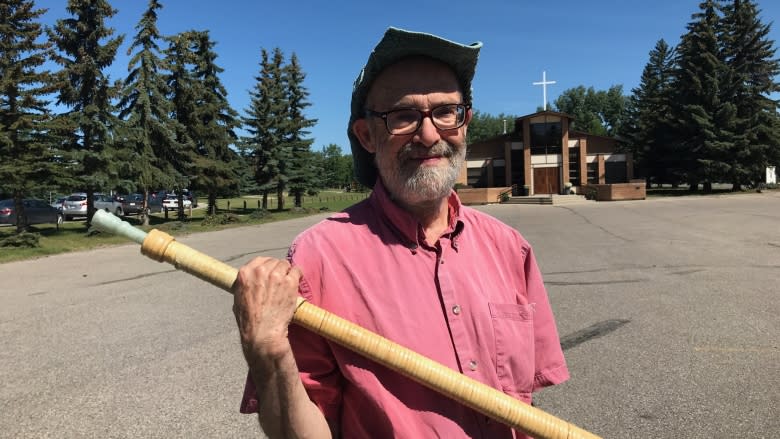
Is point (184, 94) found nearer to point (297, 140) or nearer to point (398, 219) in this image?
point (297, 140)

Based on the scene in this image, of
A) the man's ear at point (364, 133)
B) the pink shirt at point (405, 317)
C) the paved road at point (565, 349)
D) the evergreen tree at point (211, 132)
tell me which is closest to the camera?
→ the pink shirt at point (405, 317)

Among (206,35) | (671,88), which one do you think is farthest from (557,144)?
(206,35)

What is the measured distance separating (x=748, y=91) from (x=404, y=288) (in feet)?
176

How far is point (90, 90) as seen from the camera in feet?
76.5

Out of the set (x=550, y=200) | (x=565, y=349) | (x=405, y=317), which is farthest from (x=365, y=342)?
(x=550, y=200)

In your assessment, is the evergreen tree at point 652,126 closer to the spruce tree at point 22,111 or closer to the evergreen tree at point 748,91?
the evergreen tree at point 748,91

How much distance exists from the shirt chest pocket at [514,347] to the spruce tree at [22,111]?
769 inches

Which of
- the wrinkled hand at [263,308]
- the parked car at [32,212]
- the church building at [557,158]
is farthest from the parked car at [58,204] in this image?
the wrinkled hand at [263,308]

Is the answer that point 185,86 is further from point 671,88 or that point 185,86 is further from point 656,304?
point 671,88

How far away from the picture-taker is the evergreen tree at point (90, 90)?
2236 cm

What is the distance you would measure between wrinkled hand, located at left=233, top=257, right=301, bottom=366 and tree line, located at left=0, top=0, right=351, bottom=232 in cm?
1911

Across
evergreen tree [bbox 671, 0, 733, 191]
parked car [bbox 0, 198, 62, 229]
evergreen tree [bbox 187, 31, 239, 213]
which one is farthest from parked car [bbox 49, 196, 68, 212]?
evergreen tree [bbox 671, 0, 733, 191]

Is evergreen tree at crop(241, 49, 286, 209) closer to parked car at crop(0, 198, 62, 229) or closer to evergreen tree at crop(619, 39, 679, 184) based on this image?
parked car at crop(0, 198, 62, 229)

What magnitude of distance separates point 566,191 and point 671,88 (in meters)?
15.2
